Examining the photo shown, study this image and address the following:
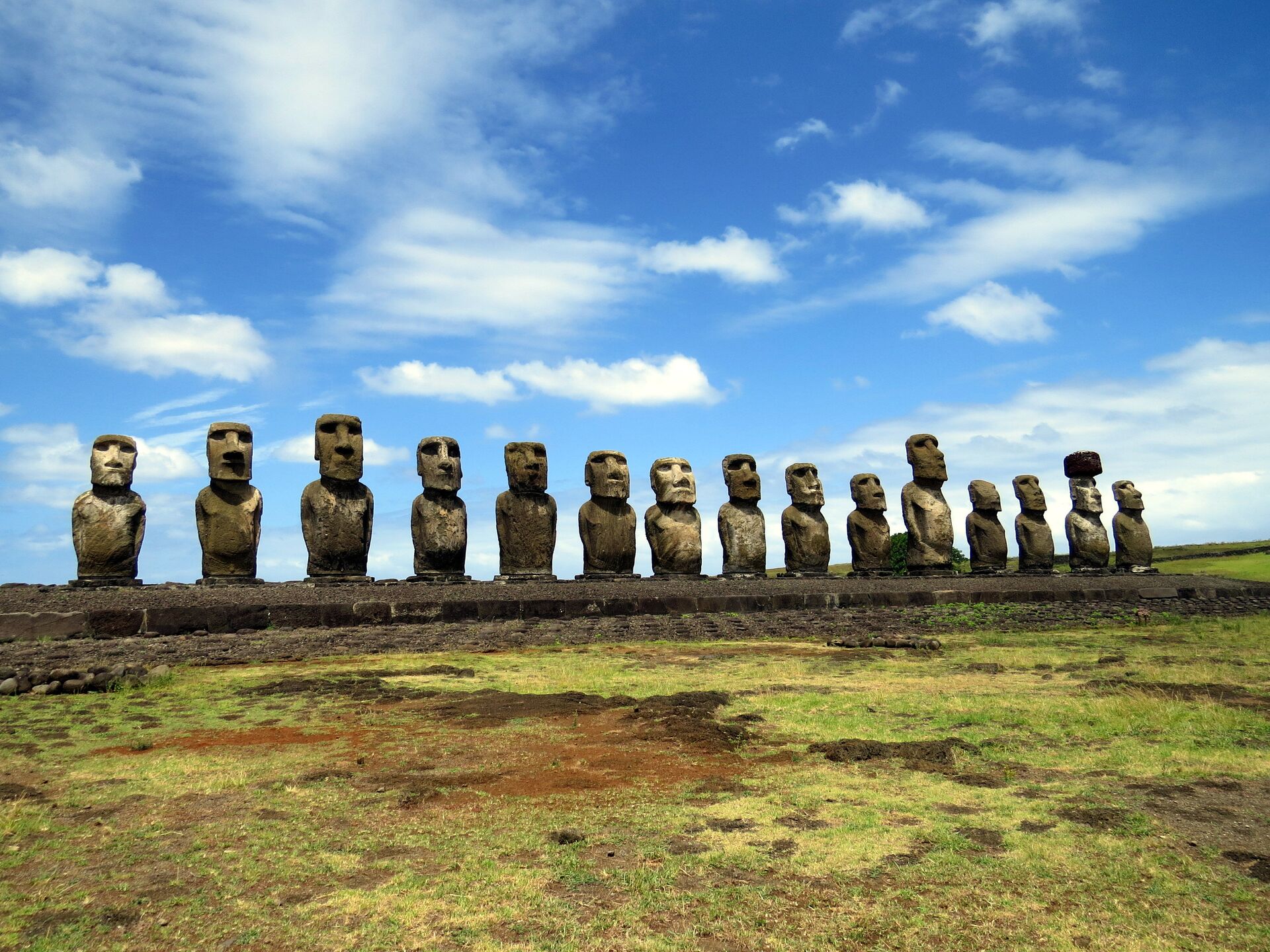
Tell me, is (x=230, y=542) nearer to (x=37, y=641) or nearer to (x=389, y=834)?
(x=37, y=641)

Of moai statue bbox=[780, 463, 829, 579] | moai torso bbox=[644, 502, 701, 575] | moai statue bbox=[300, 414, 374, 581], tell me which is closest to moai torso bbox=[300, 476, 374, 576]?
moai statue bbox=[300, 414, 374, 581]

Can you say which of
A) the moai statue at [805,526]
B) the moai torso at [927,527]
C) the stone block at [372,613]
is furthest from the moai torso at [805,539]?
the stone block at [372,613]

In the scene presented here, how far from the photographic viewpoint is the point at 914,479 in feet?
72.9

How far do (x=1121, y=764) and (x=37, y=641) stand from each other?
35.5ft

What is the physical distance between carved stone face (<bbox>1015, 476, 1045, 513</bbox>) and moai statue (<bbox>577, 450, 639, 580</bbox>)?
1130 centimetres

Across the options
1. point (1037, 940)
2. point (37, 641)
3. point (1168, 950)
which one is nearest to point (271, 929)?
point (1037, 940)

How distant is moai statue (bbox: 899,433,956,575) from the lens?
21.7m

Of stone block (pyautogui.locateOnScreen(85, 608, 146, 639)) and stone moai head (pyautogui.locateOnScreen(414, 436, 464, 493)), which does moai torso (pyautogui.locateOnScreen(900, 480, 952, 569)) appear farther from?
stone block (pyautogui.locateOnScreen(85, 608, 146, 639))

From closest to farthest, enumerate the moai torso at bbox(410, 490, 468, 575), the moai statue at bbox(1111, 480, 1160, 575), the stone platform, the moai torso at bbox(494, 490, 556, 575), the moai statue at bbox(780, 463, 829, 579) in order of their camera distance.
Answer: the stone platform
the moai torso at bbox(410, 490, 468, 575)
the moai torso at bbox(494, 490, 556, 575)
the moai statue at bbox(780, 463, 829, 579)
the moai statue at bbox(1111, 480, 1160, 575)

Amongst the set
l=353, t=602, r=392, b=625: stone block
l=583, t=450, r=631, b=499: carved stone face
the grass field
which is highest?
l=583, t=450, r=631, b=499: carved stone face

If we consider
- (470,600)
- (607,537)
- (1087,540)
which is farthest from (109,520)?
(1087,540)

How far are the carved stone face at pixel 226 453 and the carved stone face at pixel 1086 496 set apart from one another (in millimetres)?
20384

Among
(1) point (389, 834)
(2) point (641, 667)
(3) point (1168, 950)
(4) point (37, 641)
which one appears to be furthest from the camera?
(4) point (37, 641)

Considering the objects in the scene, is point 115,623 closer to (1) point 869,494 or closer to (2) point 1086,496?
(1) point 869,494
